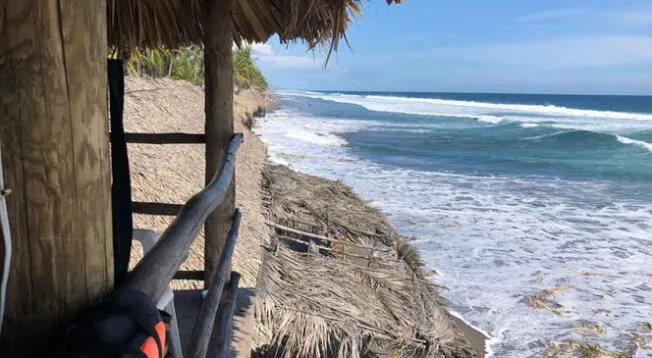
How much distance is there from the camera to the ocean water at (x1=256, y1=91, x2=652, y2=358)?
6836mm

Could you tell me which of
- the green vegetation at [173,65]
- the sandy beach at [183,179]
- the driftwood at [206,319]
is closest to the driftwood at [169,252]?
the driftwood at [206,319]

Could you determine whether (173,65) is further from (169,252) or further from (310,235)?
(169,252)

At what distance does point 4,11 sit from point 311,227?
4.82m

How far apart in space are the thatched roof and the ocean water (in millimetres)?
4434

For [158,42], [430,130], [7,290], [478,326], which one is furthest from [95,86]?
[430,130]

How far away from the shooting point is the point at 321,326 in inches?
154

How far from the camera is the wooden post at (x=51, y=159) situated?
33.9 inches

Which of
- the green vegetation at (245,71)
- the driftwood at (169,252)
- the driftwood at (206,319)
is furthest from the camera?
the green vegetation at (245,71)

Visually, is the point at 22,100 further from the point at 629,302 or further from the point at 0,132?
the point at 629,302

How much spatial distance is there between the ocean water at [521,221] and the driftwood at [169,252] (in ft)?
16.9

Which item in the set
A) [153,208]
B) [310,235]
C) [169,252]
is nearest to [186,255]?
[169,252]

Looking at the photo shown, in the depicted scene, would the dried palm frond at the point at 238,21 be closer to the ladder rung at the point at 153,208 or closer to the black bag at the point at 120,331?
the ladder rung at the point at 153,208

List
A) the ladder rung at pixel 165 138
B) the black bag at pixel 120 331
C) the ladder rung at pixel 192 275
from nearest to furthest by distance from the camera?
the black bag at pixel 120 331, the ladder rung at pixel 165 138, the ladder rung at pixel 192 275

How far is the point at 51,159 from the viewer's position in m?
0.89
